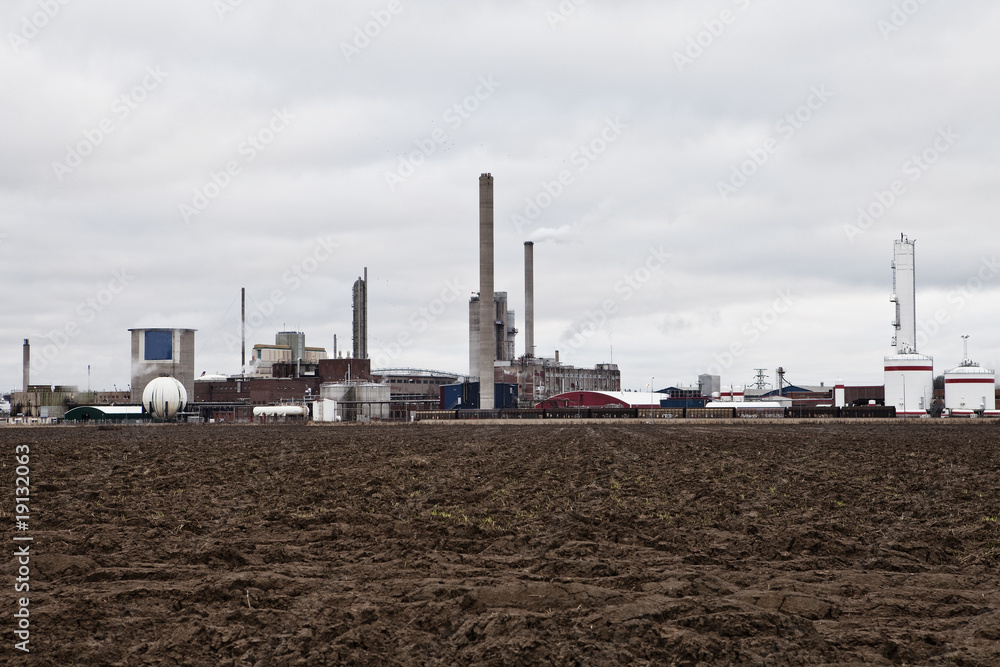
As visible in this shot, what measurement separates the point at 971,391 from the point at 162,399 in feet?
266

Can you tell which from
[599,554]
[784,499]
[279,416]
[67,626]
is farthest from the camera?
[279,416]

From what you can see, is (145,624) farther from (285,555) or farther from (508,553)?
(508,553)

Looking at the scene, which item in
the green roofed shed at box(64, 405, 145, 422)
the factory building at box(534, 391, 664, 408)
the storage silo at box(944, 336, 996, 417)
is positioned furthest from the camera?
the factory building at box(534, 391, 664, 408)

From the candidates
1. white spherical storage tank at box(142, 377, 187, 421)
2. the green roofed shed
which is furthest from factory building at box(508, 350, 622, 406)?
the green roofed shed

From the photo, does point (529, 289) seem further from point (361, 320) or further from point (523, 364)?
point (361, 320)

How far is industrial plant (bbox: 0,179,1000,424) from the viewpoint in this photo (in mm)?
84500

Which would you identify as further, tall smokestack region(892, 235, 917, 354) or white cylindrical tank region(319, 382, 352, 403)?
white cylindrical tank region(319, 382, 352, 403)

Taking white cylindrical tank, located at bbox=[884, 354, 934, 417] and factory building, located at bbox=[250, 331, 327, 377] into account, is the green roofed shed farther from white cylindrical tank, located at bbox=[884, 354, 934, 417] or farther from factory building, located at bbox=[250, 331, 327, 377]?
white cylindrical tank, located at bbox=[884, 354, 934, 417]

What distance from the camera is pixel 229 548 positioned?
473 inches

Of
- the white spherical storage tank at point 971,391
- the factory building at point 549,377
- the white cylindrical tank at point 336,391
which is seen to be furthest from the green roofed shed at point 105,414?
the white spherical storage tank at point 971,391

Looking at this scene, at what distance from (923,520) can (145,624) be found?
12.3 meters

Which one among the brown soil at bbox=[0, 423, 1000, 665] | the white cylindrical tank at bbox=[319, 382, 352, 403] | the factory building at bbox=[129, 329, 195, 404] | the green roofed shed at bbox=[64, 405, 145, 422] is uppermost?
the factory building at bbox=[129, 329, 195, 404]

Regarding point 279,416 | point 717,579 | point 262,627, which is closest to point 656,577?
point 717,579

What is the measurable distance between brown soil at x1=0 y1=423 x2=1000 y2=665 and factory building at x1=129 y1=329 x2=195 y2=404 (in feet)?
312
